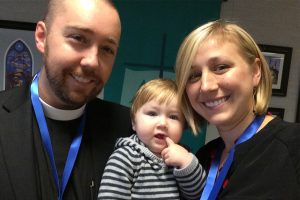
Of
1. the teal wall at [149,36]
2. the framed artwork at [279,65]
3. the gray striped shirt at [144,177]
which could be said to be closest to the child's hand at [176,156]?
the gray striped shirt at [144,177]

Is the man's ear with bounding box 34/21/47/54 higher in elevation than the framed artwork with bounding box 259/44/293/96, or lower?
higher

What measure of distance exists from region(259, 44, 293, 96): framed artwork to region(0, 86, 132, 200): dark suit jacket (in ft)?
4.91

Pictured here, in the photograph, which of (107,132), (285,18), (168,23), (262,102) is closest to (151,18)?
(168,23)

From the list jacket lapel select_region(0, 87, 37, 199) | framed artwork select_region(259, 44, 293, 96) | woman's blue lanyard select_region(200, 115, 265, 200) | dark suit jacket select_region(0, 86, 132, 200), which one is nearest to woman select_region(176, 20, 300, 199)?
woman's blue lanyard select_region(200, 115, 265, 200)

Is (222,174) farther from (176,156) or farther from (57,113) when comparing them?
(57,113)

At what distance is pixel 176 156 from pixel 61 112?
0.53m

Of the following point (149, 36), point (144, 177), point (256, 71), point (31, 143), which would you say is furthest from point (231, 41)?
point (149, 36)

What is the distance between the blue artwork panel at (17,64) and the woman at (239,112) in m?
1.41

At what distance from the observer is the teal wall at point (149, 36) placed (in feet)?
8.11

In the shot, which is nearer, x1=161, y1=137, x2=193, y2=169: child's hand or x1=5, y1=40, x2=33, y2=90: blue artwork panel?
x1=161, y1=137, x2=193, y2=169: child's hand

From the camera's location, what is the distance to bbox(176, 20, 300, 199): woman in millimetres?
1128

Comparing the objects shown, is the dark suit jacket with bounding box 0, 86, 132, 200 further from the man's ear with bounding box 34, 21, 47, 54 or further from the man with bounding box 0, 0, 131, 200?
the man's ear with bounding box 34, 21, 47, 54

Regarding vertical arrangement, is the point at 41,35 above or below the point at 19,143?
above

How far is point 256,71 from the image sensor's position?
1.30 metres
